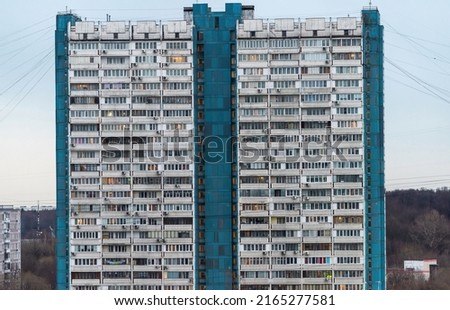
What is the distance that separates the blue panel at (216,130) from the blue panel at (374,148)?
215 cm

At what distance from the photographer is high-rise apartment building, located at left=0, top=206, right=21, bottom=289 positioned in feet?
61.2

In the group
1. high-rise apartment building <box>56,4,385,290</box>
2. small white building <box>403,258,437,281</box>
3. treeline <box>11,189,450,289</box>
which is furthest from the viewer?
treeline <box>11,189,450,289</box>

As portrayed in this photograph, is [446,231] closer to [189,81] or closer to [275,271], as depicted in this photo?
[275,271]

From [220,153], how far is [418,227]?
21.8ft

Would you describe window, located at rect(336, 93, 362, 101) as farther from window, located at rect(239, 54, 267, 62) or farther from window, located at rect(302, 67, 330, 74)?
window, located at rect(239, 54, 267, 62)

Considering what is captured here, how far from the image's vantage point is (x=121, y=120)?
13.4 m

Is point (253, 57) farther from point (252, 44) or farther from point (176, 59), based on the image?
point (176, 59)

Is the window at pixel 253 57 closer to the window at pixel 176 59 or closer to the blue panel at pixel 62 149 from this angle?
the window at pixel 176 59

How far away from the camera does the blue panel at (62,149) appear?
13.2m

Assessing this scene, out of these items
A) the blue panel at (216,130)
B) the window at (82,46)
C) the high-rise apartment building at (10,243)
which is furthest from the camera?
the high-rise apartment building at (10,243)

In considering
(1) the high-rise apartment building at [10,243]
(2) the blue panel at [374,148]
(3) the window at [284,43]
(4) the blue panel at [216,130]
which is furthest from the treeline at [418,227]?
(1) the high-rise apartment building at [10,243]

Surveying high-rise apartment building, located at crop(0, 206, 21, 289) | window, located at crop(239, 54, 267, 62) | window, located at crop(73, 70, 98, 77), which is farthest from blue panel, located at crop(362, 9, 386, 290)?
high-rise apartment building, located at crop(0, 206, 21, 289)

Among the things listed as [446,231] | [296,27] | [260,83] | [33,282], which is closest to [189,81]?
[260,83]

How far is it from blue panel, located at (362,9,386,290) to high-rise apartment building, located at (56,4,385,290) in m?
0.02
